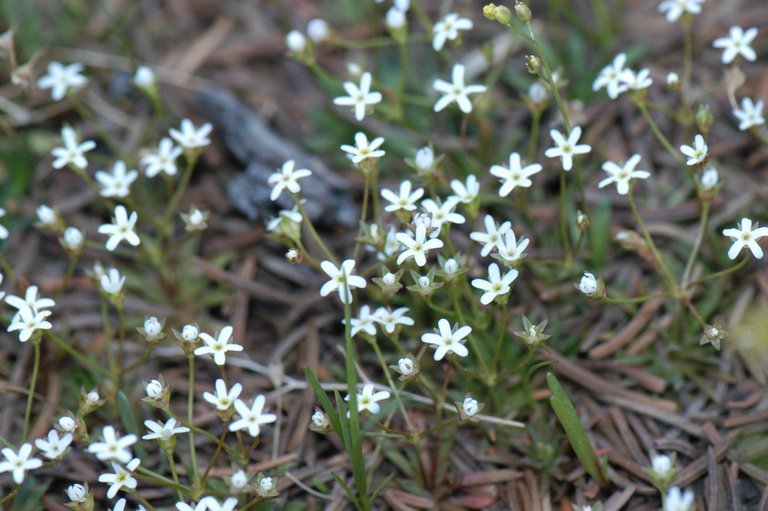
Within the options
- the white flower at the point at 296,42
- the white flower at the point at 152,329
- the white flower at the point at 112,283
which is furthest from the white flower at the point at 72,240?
the white flower at the point at 296,42

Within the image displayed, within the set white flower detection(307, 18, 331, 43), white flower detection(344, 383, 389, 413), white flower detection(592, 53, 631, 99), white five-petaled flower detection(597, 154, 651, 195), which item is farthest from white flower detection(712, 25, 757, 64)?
white flower detection(344, 383, 389, 413)

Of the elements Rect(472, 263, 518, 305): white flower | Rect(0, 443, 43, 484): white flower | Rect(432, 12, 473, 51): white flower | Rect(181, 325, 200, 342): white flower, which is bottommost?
Rect(0, 443, 43, 484): white flower

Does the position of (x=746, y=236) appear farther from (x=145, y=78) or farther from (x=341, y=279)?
(x=145, y=78)

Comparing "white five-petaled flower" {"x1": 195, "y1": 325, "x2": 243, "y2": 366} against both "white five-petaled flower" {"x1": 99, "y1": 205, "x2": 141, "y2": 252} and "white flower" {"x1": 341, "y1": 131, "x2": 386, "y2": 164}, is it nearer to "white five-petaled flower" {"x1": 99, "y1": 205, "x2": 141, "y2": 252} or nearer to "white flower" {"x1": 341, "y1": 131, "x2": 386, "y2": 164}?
"white five-petaled flower" {"x1": 99, "y1": 205, "x2": 141, "y2": 252}

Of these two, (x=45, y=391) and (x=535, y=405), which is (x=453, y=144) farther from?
(x=45, y=391)

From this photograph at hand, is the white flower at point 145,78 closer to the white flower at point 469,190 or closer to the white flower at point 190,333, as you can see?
the white flower at point 190,333

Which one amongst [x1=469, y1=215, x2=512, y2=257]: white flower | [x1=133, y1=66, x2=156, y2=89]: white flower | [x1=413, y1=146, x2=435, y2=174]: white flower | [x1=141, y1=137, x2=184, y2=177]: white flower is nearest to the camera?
[x1=469, y1=215, x2=512, y2=257]: white flower

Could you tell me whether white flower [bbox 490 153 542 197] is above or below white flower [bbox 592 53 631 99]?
below
